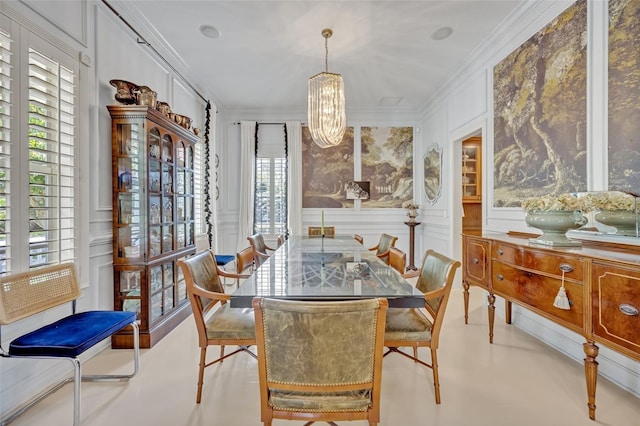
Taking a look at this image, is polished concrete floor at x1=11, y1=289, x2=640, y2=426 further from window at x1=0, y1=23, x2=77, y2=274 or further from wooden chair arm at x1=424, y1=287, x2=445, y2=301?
window at x1=0, y1=23, x2=77, y2=274

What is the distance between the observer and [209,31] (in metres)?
3.39

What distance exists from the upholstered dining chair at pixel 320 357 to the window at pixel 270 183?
4.79 m

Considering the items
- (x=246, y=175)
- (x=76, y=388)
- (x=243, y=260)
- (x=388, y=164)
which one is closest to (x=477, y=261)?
(x=243, y=260)

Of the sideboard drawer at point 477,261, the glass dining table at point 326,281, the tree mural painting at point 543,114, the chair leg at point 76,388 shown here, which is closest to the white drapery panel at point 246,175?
the glass dining table at point 326,281

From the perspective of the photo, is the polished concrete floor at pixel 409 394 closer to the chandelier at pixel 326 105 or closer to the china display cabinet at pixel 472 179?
the chandelier at pixel 326 105

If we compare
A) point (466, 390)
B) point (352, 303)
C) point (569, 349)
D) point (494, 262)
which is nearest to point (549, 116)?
point (494, 262)

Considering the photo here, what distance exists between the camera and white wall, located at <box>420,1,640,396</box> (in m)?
2.26

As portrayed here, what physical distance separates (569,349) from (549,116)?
2.04 meters

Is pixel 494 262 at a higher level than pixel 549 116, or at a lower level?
lower

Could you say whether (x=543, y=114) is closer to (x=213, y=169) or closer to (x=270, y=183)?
(x=270, y=183)

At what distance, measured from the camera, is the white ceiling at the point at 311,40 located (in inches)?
117

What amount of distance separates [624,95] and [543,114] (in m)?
0.75

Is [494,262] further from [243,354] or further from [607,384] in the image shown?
[243,354]

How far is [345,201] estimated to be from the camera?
6.06m
